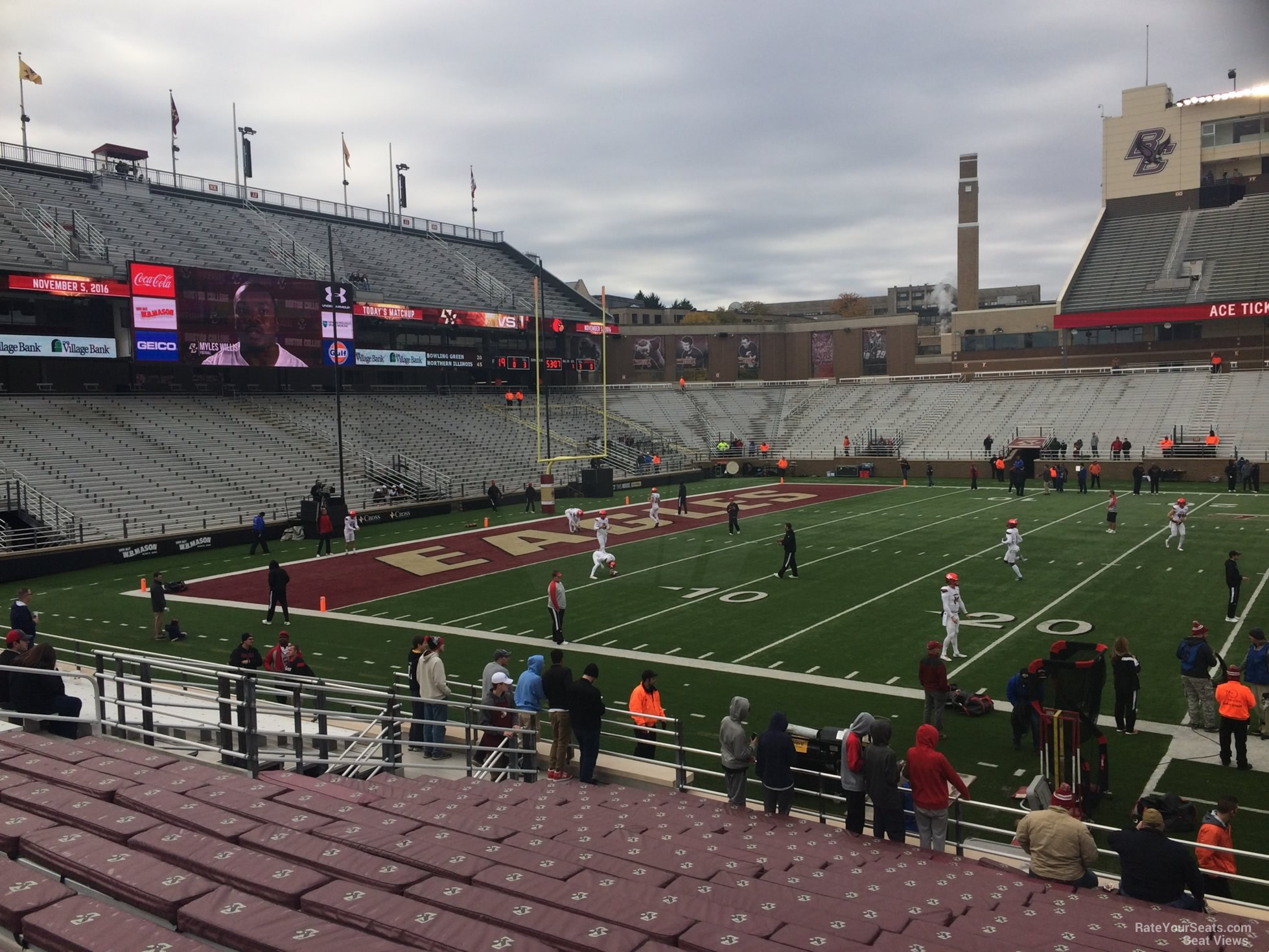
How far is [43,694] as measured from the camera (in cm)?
863

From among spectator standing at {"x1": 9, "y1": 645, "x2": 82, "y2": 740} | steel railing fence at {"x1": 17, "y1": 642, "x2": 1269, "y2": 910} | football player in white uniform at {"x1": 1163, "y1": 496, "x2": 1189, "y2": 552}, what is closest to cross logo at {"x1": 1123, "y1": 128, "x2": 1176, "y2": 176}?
football player in white uniform at {"x1": 1163, "y1": 496, "x2": 1189, "y2": 552}

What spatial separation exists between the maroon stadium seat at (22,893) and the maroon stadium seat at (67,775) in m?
1.69

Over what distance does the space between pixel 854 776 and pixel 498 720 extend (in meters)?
4.23

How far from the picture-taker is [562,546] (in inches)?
1115

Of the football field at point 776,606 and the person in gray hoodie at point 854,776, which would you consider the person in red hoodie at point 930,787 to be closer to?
the person in gray hoodie at point 854,776

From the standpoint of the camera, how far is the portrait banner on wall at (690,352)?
6706 centimetres

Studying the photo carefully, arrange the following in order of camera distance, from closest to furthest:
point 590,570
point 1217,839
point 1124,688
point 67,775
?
1. point 67,775
2. point 1217,839
3. point 1124,688
4. point 590,570

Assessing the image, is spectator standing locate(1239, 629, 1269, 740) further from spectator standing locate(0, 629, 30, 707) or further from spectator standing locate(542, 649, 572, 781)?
spectator standing locate(0, 629, 30, 707)

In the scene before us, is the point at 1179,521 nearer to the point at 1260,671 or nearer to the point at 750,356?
the point at 1260,671

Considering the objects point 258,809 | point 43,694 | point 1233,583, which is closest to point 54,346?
point 43,694

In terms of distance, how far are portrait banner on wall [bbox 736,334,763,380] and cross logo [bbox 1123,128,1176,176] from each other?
2994 cm

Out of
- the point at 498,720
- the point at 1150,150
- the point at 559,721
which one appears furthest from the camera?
the point at 1150,150

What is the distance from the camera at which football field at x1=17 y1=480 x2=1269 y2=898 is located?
44.2 feet

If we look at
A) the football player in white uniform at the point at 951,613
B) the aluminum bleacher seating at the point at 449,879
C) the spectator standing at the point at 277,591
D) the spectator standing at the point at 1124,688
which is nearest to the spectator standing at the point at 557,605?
the spectator standing at the point at 277,591
